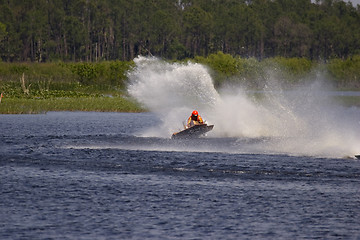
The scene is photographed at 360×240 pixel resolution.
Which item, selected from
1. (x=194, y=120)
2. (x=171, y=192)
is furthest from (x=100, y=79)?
(x=171, y=192)

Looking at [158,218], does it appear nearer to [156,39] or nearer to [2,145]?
[2,145]

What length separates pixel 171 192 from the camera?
2459cm

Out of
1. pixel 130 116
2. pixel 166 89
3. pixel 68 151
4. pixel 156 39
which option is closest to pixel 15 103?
pixel 130 116

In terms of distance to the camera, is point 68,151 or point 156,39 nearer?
point 68,151

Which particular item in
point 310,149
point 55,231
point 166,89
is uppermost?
point 166,89

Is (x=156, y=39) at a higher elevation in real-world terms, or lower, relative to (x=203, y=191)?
higher

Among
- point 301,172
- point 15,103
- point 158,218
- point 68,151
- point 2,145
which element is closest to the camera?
point 158,218

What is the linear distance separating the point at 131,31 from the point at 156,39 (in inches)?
305

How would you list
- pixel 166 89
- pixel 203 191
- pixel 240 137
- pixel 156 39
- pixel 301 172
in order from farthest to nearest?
pixel 156 39
pixel 166 89
pixel 240 137
pixel 301 172
pixel 203 191

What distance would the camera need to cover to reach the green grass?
219 ft

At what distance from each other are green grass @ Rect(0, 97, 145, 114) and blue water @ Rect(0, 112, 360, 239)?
89.7 feet

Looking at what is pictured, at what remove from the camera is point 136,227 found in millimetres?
19359

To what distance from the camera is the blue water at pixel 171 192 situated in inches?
756

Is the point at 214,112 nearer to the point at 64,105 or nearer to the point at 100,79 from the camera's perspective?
the point at 64,105
